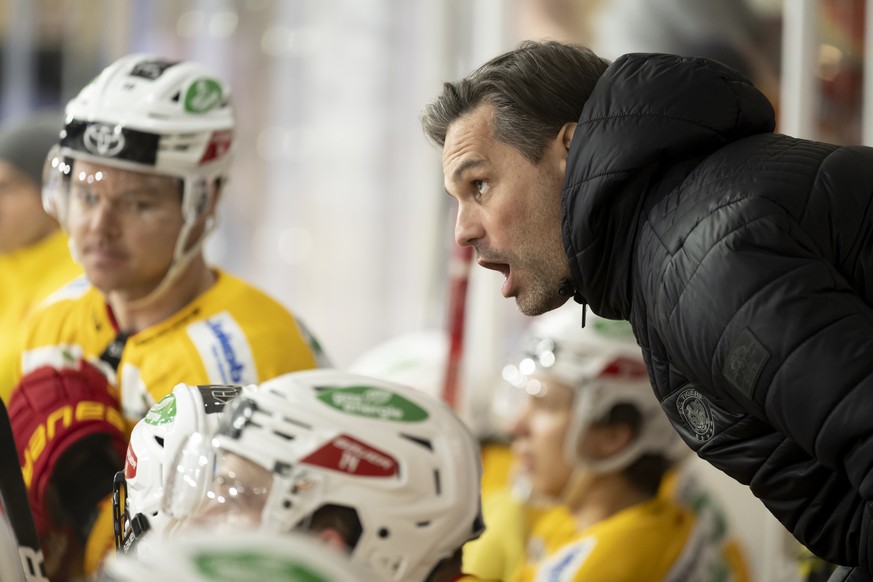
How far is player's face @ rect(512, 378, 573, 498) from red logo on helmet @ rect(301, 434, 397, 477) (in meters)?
2.05

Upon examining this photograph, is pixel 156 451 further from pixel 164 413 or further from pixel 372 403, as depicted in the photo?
pixel 372 403

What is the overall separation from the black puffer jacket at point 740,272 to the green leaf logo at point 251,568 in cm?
69

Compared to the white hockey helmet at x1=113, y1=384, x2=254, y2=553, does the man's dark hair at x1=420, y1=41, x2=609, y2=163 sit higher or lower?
higher

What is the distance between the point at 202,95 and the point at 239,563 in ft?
5.71

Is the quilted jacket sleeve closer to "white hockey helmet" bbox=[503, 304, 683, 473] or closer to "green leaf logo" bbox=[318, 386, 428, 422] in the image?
"green leaf logo" bbox=[318, 386, 428, 422]

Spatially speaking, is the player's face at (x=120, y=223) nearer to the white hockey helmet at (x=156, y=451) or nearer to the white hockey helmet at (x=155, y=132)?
the white hockey helmet at (x=155, y=132)

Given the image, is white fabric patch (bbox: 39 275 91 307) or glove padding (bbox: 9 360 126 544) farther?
white fabric patch (bbox: 39 275 91 307)

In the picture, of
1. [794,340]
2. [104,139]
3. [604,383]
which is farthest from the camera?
[604,383]

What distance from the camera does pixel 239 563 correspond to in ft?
4.31

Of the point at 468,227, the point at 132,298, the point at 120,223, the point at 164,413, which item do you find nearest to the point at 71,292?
the point at 132,298

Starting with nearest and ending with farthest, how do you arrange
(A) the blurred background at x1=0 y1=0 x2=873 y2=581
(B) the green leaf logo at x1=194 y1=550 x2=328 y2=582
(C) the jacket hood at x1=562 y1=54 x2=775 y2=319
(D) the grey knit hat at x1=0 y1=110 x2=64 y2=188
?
(B) the green leaf logo at x1=194 y1=550 x2=328 y2=582
(C) the jacket hood at x1=562 y1=54 x2=775 y2=319
(D) the grey knit hat at x1=0 y1=110 x2=64 y2=188
(A) the blurred background at x1=0 y1=0 x2=873 y2=581

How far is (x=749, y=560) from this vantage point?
14.8ft

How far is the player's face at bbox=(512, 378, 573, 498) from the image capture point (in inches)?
152

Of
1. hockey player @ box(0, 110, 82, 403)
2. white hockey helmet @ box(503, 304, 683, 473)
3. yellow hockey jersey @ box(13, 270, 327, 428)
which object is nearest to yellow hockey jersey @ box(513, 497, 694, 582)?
white hockey helmet @ box(503, 304, 683, 473)
